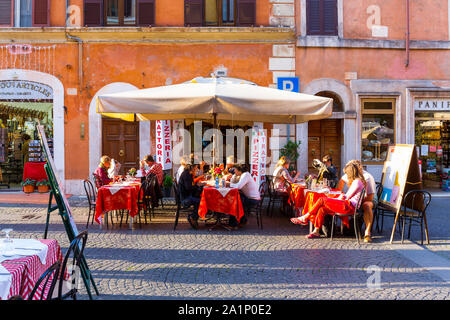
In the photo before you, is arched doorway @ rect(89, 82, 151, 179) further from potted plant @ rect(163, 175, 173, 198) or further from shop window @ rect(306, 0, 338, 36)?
shop window @ rect(306, 0, 338, 36)

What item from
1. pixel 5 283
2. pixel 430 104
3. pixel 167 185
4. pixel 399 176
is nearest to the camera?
→ pixel 5 283

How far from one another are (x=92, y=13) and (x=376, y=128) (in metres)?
9.17

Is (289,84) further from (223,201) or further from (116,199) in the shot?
(116,199)

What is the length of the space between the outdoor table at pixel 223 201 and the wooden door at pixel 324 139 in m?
6.02

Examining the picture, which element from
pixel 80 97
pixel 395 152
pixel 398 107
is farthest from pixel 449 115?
pixel 80 97

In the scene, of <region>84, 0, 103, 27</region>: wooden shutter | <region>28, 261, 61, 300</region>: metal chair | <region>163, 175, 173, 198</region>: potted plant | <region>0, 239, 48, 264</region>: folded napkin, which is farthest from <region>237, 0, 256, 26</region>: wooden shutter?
<region>28, 261, 61, 300</region>: metal chair

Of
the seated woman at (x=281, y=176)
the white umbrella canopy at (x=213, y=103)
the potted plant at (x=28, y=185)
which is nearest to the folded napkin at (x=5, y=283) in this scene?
the white umbrella canopy at (x=213, y=103)

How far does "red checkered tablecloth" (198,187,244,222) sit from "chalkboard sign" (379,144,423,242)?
2579 mm

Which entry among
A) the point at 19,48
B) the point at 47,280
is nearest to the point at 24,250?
the point at 47,280

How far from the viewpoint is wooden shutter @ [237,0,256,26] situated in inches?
488

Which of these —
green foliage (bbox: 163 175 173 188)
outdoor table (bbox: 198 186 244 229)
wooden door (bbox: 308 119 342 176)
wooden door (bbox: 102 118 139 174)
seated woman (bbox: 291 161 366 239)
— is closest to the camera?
seated woman (bbox: 291 161 366 239)

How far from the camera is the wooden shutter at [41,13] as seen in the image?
1216 cm

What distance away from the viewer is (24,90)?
12.3m

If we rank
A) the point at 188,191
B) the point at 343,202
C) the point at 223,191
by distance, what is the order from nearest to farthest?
the point at 343,202 → the point at 223,191 → the point at 188,191
